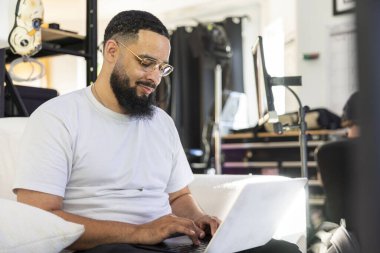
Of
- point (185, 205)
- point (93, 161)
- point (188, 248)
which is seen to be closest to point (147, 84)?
point (93, 161)

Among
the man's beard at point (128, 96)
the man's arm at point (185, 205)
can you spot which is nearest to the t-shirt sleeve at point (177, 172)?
the man's arm at point (185, 205)

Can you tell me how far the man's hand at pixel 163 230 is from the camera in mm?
1118

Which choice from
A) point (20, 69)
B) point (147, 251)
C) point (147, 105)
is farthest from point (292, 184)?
point (20, 69)

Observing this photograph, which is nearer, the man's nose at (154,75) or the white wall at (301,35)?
the man's nose at (154,75)

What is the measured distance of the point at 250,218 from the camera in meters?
1.04

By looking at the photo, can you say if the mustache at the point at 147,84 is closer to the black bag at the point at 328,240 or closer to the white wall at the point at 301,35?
the black bag at the point at 328,240

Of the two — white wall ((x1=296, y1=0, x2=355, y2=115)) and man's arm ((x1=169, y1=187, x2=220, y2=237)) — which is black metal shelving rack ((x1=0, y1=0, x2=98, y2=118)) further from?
white wall ((x1=296, y1=0, x2=355, y2=115))

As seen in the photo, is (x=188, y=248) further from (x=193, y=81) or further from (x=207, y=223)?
(x=193, y=81)

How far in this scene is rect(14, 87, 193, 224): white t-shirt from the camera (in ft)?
3.91

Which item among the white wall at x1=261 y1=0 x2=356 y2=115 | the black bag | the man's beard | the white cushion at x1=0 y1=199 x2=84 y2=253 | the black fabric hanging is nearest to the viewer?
the white cushion at x1=0 y1=199 x2=84 y2=253

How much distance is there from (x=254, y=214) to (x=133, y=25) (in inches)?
26.7

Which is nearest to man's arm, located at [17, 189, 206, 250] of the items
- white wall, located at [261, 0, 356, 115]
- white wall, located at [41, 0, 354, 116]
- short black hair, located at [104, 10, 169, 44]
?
short black hair, located at [104, 10, 169, 44]

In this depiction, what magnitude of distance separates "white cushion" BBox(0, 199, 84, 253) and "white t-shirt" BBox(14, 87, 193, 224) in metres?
0.14

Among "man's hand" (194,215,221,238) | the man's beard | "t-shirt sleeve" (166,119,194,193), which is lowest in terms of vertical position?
"man's hand" (194,215,221,238)
